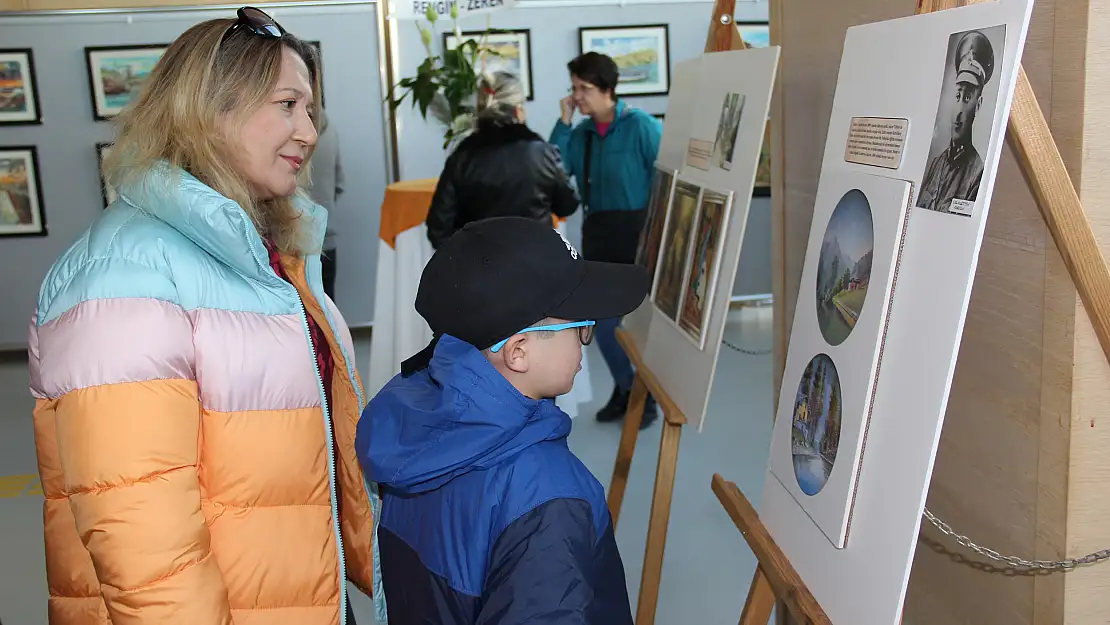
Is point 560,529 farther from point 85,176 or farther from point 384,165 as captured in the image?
point 85,176

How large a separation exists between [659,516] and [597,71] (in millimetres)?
2367

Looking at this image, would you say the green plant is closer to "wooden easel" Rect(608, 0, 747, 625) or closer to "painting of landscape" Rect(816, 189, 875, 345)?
"wooden easel" Rect(608, 0, 747, 625)

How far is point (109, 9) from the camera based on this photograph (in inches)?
216

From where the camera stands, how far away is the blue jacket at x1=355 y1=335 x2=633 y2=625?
1.02 m

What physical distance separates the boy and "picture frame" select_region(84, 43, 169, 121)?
503 centimetres

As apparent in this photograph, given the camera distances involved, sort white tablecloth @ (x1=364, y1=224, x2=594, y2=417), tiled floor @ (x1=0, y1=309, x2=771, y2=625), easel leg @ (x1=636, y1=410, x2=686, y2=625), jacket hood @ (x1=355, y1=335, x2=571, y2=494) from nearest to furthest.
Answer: jacket hood @ (x1=355, y1=335, x2=571, y2=494), easel leg @ (x1=636, y1=410, x2=686, y2=625), tiled floor @ (x1=0, y1=309, x2=771, y2=625), white tablecloth @ (x1=364, y1=224, x2=594, y2=417)

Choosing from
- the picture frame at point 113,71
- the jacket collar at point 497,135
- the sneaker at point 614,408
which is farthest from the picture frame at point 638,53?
the picture frame at point 113,71

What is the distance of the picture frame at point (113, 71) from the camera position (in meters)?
5.51

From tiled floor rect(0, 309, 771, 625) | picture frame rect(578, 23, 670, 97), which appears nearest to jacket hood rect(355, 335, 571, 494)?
tiled floor rect(0, 309, 771, 625)

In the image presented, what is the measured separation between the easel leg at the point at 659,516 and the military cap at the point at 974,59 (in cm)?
104

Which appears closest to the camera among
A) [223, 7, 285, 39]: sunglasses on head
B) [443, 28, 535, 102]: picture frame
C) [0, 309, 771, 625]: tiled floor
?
[223, 7, 285, 39]: sunglasses on head

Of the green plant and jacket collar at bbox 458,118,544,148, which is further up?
the green plant

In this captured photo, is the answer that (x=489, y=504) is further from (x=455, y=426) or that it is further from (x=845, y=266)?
(x=845, y=266)

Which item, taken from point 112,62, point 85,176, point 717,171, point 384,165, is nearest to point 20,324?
point 85,176
